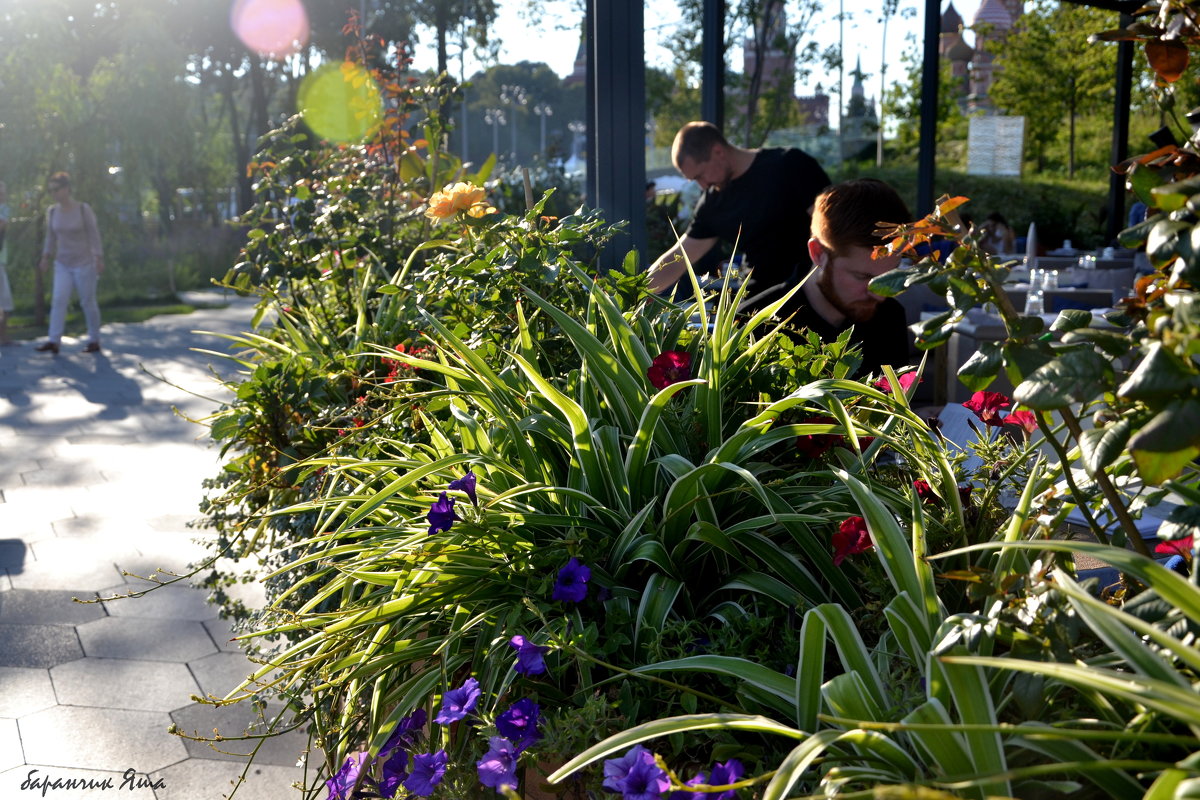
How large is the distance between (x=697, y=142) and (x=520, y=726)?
11.9 ft

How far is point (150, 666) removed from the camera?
336 centimetres

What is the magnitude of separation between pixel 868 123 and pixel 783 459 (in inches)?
453

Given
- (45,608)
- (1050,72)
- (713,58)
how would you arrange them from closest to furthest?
(45,608) < (713,58) < (1050,72)

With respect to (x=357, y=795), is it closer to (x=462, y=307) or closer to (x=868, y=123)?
(x=462, y=307)

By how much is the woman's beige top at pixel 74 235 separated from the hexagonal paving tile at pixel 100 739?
8.47 meters

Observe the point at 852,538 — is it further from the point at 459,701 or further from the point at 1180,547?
the point at 459,701

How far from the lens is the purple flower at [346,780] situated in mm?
1366

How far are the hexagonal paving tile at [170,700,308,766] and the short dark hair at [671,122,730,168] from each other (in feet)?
9.26

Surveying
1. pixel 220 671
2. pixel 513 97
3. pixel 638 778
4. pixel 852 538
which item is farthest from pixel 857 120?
pixel 513 97

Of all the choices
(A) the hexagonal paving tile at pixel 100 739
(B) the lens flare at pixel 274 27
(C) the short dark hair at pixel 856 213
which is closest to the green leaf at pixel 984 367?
(C) the short dark hair at pixel 856 213

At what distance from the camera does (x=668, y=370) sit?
1699 millimetres

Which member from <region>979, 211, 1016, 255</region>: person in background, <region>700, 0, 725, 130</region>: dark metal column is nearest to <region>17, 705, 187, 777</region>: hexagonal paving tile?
<region>700, 0, 725, 130</region>: dark metal column

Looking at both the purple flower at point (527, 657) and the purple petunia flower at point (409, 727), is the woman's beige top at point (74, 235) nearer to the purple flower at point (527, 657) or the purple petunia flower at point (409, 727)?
the purple petunia flower at point (409, 727)

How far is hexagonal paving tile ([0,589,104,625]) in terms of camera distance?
12.4 ft
